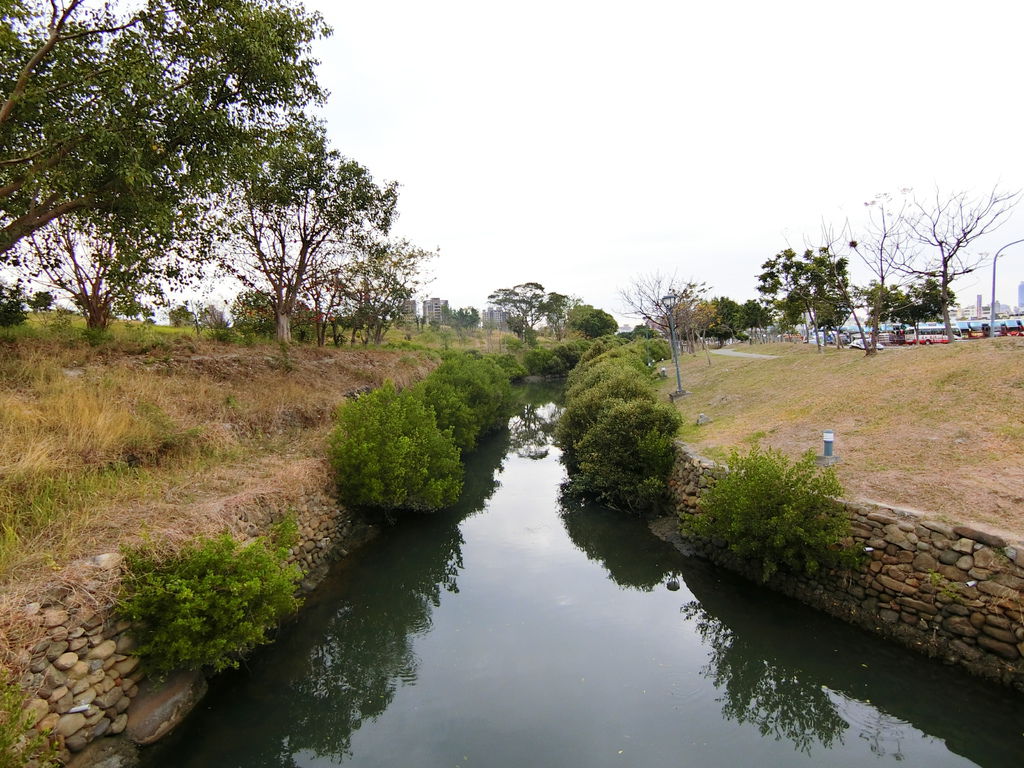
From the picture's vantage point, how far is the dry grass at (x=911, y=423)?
8.09 metres

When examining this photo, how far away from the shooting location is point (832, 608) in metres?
8.09

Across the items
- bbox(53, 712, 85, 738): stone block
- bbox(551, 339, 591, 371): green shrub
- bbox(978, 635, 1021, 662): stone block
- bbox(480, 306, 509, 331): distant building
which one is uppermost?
bbox(480, 306, 509, 331): distant building

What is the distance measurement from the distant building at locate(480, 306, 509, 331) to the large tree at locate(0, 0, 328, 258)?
2661 inches

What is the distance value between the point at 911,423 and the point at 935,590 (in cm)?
579

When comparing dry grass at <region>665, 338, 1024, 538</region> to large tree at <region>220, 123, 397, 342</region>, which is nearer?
dry grass at <region>665, 338, 1024, 538</region>

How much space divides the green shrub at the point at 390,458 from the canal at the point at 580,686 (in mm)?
1735

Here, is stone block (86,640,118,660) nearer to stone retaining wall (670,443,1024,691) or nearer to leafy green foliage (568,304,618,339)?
stone retaining wall (670,443,1024,691)

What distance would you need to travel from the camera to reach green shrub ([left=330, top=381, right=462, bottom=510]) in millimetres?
11062

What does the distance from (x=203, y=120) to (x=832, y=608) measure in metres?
14.2

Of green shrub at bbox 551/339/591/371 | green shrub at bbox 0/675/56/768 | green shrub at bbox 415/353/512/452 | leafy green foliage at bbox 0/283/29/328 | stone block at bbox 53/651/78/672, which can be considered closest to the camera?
green shrub at bbox 0/675/56/768

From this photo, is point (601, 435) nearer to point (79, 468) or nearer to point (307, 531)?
point (307, 531)

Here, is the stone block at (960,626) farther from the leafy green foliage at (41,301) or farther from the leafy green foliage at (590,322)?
the leafy green foliage at (590,322)

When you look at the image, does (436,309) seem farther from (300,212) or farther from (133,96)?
(133,96)

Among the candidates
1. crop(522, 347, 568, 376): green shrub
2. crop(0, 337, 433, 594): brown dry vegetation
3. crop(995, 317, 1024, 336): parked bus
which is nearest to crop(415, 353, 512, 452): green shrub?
crop(0, 337, 433, 594): brown dry vegetation
